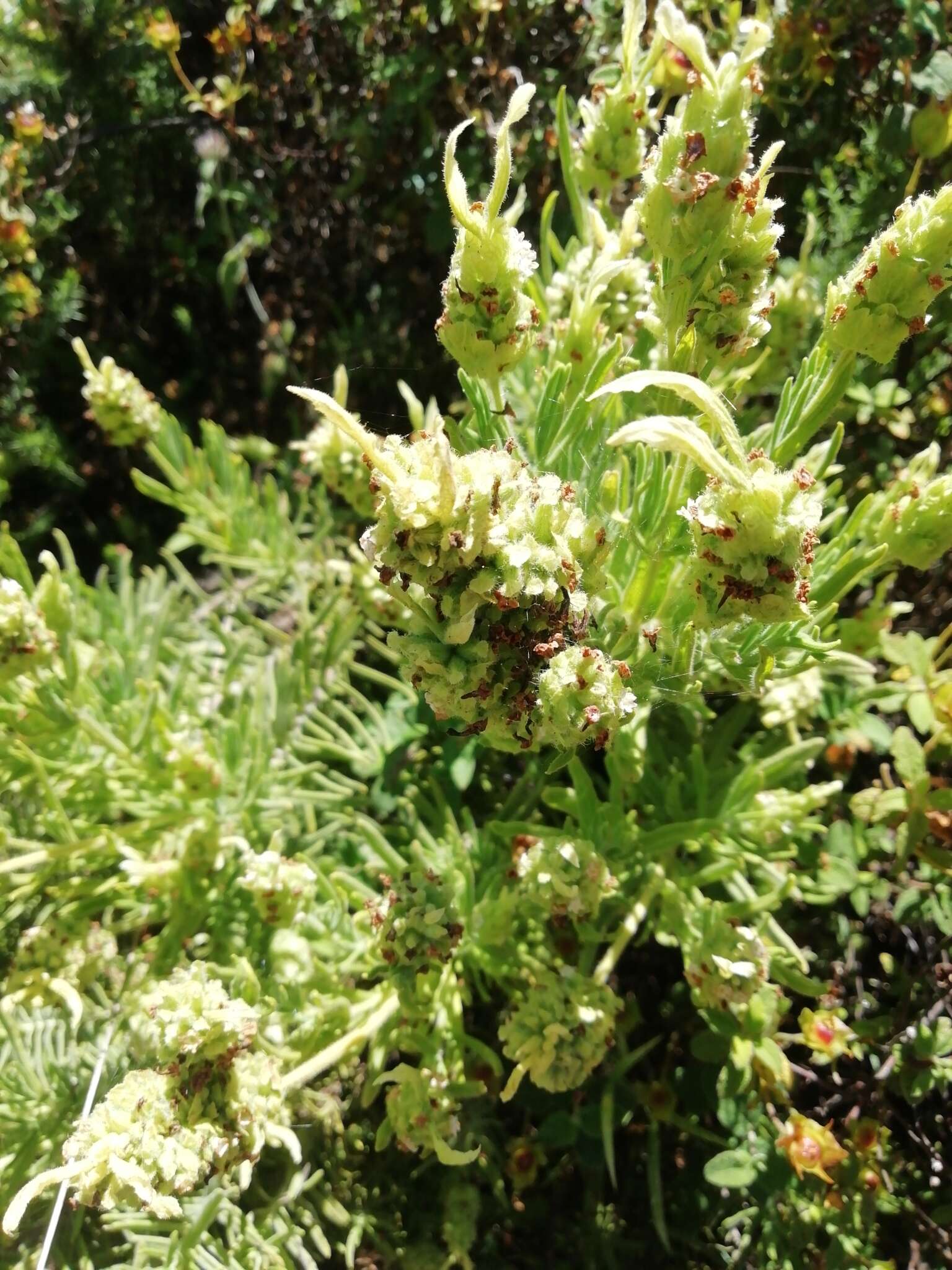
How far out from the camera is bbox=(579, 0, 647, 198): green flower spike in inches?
45.4

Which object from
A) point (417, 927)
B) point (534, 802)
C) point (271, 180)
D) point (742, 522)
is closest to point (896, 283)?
point (742, 522)

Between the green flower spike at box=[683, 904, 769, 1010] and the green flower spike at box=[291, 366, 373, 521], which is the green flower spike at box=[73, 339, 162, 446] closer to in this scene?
the green flower spike at box=[291, 366, 373, 521]

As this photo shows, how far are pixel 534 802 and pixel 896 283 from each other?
1026 mm

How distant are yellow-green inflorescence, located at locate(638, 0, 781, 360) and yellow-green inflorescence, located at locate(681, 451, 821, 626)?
0.17 meters

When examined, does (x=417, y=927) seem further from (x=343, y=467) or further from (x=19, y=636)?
(x=343, y=467)

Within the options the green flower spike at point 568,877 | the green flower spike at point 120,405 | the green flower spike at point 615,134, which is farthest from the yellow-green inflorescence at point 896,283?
the green flower spike at point 120,405

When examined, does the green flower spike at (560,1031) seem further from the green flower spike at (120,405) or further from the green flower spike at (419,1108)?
the green flower spike at (120,405)

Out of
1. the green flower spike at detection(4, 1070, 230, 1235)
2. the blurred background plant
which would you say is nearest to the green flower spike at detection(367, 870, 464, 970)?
the green flower spike at detection(4, 1070, 230, 1235)

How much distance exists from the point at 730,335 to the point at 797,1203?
129 cm

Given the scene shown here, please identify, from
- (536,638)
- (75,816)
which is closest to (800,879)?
(536,638)

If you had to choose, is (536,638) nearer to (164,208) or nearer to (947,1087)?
(947,1087)

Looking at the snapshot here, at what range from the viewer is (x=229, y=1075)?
1.04 meters

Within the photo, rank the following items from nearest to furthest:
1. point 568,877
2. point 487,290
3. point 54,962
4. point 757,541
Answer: point 757,541, point 487,290, point 568,877, point 54,962

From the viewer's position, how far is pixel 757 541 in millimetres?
743
